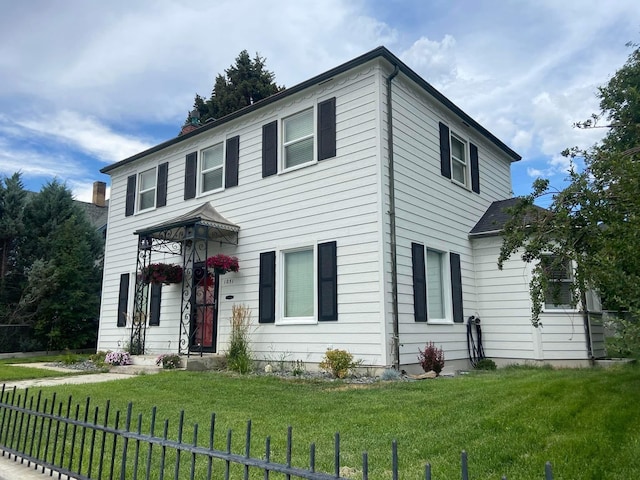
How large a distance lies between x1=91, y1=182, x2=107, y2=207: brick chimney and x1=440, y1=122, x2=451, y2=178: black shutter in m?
24.4

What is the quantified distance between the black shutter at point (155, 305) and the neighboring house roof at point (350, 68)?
4.14 meters

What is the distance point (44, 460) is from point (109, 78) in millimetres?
12533

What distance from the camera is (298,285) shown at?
10602 mm

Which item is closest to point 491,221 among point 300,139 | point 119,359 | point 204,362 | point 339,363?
point 300,139

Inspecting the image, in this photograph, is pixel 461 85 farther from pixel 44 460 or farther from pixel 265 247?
pixel 44 460

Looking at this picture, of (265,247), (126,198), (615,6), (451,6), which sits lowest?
(265,247)

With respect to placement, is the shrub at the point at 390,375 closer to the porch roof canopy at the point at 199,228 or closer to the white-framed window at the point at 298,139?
the white-framed window at the point at 298,139

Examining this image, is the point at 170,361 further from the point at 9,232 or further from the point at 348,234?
the point at 9,232

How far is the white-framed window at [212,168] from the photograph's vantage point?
42.6ft

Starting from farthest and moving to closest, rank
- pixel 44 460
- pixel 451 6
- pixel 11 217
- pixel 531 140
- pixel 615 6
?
pixel 11 217 < pixel 531 140 < pixel 451 6 < pixel 615 6 < pixel 44 460

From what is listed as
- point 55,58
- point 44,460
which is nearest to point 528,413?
point 44,460

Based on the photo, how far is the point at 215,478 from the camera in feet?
12.3

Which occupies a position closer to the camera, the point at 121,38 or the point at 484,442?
the point at 484,442

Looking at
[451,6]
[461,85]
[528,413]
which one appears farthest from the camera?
[461,85]
